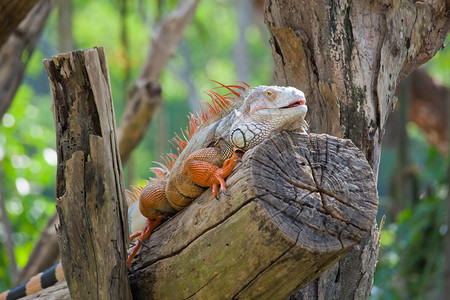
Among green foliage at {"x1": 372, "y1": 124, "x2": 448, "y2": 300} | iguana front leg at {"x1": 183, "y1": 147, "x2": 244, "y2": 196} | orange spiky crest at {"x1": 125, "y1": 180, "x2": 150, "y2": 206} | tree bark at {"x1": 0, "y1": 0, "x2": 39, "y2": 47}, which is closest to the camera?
iguana front leg at {"x1": 183, "y1": 147, "x2": 244, "y2": 196}

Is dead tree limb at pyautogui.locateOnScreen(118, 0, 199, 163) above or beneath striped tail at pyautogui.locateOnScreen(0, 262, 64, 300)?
above

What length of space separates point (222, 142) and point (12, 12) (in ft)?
9.04

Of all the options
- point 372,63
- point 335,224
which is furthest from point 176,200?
point 372,63

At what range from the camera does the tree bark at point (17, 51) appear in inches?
221

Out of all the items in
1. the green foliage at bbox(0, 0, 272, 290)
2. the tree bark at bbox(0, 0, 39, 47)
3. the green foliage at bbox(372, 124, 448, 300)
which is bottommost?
the green foliage at bbox(372, 124, 448, 300)

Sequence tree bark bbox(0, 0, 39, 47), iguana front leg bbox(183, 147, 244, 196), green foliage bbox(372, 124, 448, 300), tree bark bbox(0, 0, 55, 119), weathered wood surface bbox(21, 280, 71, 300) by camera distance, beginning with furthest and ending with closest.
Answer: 1. green foliage bbox(372, 124, 448, 300)
2. tree bark bbox(0, 0, 55, 119)
3. tree bark bbox(0, 0, 39, 47)
4. weathered wood surface bbox(21, 280, 71, 300)
5. iguana front leg bbox(183, 147, 244, 196)

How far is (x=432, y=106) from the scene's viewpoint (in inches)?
402

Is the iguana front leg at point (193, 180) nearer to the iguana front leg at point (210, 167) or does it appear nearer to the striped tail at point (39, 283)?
the iguana front leg at point (210, 167)

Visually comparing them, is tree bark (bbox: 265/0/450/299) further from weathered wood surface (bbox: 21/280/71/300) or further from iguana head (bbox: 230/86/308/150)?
weathered wood surface (bbox: 21/280/71/300)

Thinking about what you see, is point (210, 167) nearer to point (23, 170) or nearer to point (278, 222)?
point (278, 222)

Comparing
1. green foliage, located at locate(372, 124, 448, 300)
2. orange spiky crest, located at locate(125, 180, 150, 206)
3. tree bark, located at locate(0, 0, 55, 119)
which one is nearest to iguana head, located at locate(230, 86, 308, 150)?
orange spiky crest, located at locate(125, 180, 150, 206)

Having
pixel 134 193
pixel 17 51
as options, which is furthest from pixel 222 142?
pixel 17 51

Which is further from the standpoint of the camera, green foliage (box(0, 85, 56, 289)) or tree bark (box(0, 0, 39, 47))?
green foliage (box(0, 85, 56, 289))

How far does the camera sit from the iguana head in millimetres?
2697
